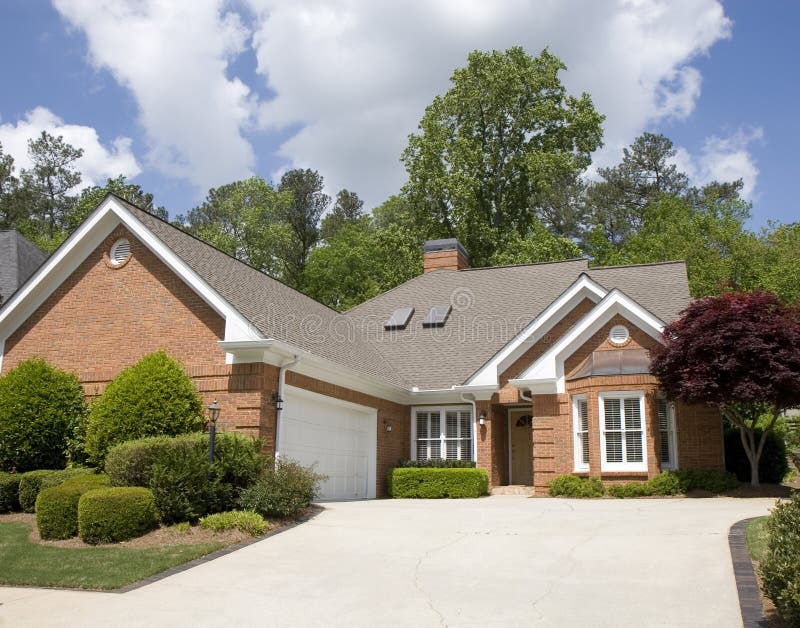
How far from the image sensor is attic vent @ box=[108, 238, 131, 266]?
58.5ft

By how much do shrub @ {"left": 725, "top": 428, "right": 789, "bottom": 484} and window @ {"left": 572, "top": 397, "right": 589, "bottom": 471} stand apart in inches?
147

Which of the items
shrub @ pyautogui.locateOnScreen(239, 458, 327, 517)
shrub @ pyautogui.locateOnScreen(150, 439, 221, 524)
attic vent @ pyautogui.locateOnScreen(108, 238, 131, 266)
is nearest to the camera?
shrub @ pyautogui.locateOnScreen(150, 439, 221, 524)

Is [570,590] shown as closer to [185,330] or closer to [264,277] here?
[185,330]

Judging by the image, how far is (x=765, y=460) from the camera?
19.4 m

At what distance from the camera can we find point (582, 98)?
40.9 metres

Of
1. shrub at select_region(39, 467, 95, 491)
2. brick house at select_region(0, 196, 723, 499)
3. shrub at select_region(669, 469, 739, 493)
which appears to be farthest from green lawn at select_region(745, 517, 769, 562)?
shrub at select_region(39, 467, 95, 491)

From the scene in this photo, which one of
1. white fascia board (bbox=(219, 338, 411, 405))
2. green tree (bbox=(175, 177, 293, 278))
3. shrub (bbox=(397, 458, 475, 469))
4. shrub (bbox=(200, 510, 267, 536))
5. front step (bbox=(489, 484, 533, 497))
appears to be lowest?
shrub (bbox=(200, 510, 267, 536))

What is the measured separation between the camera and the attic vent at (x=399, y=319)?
25.3 metres

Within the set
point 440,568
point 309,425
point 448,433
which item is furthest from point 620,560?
point 448,433

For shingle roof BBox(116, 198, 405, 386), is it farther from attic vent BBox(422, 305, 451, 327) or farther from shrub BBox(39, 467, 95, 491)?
shrub BBox(39, 467, 95, 491)

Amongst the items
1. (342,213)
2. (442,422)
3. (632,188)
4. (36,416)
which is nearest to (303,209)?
(342,213)

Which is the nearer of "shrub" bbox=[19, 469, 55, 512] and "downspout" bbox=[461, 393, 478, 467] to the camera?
"shrub" bbox=[19, 469, 55, 512]

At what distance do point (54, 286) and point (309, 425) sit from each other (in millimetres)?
6992

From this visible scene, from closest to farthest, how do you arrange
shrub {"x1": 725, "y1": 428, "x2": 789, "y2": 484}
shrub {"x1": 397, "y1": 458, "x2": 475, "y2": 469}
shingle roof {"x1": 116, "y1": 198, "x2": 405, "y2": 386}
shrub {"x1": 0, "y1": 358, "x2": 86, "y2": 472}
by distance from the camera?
shrub {"x1": 0, "y1": 358, "x2": 86, "y2": 472}, shingle roof {"x1": 116, "y1": 198, "x2": 405, "y2": 386}, shrub {"x1": 725, "y1": 428, "x2": 789, "y2": 484}, shrub {"x1": 397, "y1": 458, "x2": 475, "y2": 469}
